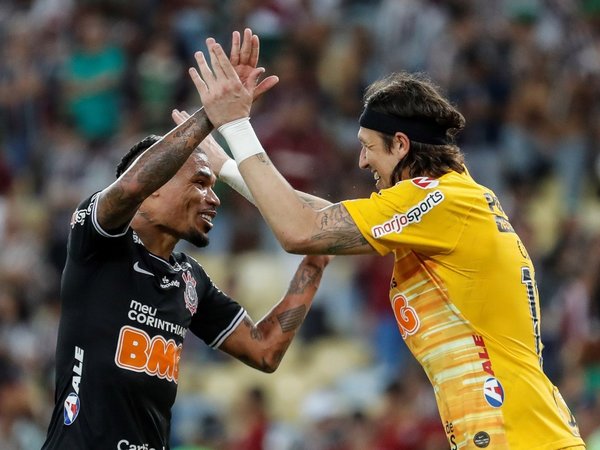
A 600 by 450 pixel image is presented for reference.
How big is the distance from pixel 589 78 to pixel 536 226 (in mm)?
1895

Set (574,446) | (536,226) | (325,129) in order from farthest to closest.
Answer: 1. (325,129)
2. (536,226)
3. (574,446)

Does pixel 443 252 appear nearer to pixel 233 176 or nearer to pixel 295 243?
pixel 295 243

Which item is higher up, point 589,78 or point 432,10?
point 432,10

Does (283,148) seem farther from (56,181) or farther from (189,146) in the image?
(189,146)

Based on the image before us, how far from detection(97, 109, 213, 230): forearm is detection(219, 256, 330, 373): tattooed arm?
1.29 metres

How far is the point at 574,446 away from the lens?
5.77 m

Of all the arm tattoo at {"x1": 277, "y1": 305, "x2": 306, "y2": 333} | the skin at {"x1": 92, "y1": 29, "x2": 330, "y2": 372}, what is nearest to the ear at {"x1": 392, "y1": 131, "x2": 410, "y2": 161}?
the skin at {"x1": 92, "y1": 29, "x2": 330, "y2": 372}

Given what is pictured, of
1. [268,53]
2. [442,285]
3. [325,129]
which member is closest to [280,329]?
[442,285]

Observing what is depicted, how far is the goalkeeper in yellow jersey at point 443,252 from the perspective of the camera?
572 cm

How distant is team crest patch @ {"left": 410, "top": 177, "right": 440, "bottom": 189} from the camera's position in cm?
581

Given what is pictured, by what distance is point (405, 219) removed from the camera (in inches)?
226

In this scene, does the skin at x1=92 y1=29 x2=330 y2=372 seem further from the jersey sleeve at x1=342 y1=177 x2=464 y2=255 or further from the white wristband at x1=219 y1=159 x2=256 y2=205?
the jersey sleeve at x1=342 y1=177 x2=464 y2=255

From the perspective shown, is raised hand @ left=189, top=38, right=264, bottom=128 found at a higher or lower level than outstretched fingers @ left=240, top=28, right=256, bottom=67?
lower

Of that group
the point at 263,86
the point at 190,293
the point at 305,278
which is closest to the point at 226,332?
the point at 190,293
